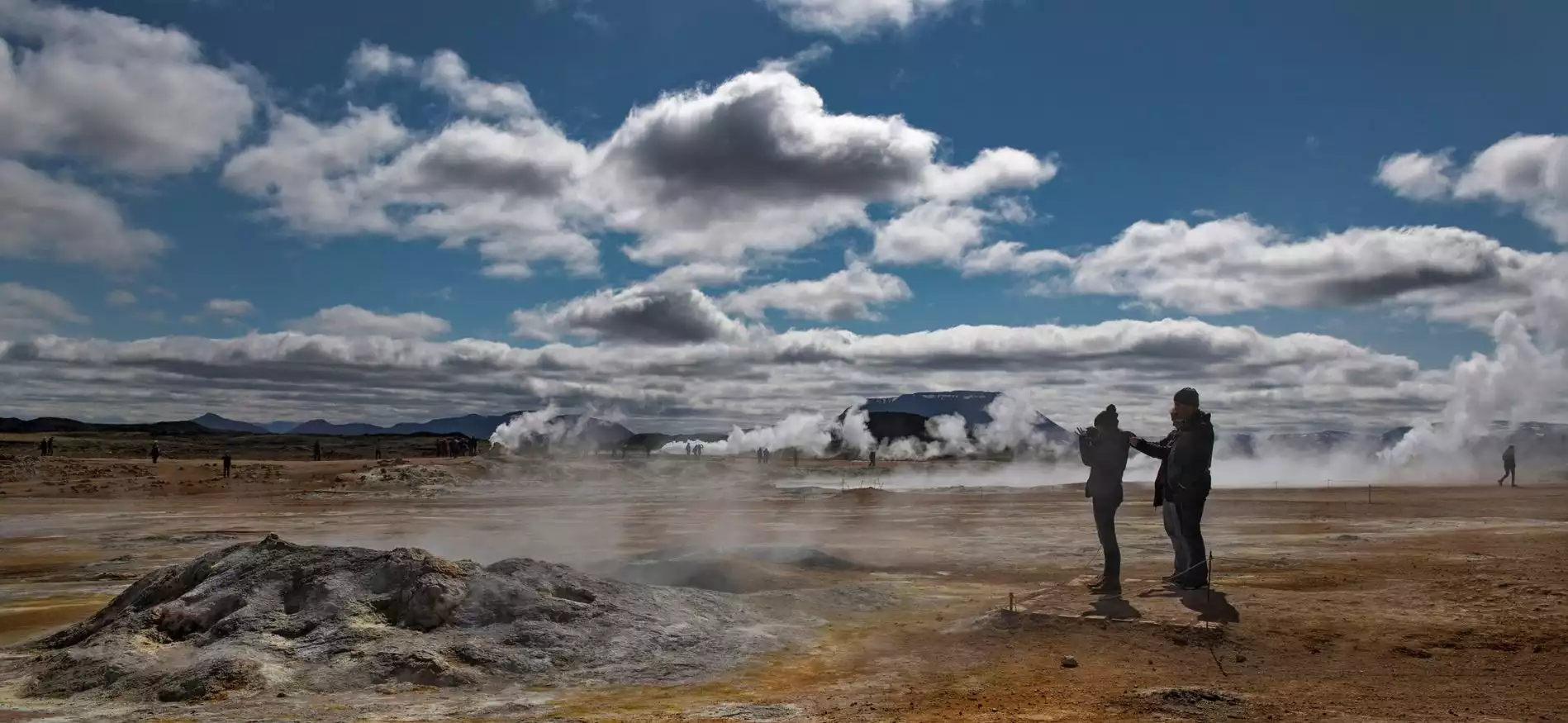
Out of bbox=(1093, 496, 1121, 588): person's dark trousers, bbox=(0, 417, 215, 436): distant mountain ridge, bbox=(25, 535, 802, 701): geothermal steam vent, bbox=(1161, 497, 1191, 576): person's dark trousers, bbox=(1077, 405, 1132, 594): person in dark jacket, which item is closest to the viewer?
bbox=(25, 535, 802, 701): geothermal steam vent

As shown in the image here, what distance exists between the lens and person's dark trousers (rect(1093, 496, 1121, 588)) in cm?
1383

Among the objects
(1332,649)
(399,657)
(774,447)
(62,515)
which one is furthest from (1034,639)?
(774,447)

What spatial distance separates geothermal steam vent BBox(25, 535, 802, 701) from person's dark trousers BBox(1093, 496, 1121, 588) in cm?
513

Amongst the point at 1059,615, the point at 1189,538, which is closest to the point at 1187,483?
the point at 1189,538

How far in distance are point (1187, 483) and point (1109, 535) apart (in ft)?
4.42

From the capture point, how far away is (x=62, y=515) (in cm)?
4094

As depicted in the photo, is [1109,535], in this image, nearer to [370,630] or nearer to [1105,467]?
[1105,467]

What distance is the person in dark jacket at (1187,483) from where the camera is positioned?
13.7 meters

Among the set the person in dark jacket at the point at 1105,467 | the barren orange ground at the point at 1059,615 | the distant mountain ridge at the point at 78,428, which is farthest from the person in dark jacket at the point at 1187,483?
the distant mountain ridge at the point at 78,428

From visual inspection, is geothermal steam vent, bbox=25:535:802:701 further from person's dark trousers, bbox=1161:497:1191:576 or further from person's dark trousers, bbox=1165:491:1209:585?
person's dark trousers, bbox=1161:497:1191:576

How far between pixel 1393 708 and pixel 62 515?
48600mm

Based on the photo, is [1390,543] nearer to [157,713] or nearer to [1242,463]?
[157,713]

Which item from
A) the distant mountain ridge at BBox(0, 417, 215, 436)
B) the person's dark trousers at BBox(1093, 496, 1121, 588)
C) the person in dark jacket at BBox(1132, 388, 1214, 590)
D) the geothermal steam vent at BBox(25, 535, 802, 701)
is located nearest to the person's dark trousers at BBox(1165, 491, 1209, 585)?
the person in dark jacket at BBox(1132, 388, 1214, 590)

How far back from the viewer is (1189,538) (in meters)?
13.8
